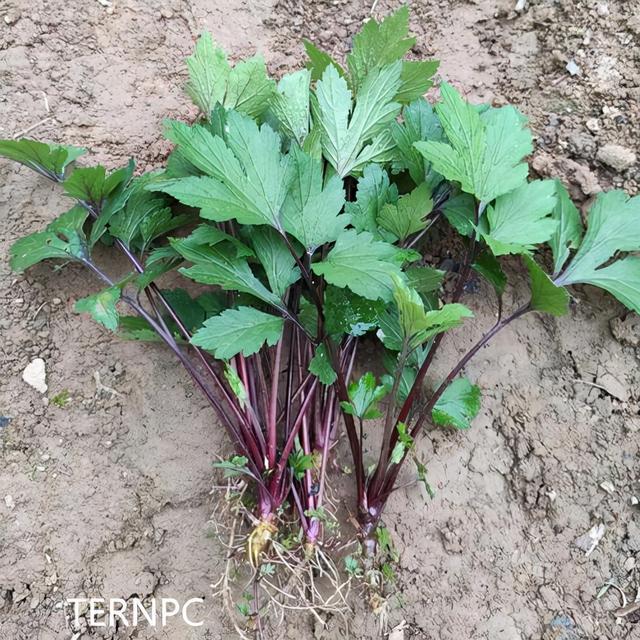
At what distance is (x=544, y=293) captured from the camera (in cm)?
108

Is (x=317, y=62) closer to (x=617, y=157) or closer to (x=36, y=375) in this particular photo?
(x=617, y=157)

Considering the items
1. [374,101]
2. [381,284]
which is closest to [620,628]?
[381,284]

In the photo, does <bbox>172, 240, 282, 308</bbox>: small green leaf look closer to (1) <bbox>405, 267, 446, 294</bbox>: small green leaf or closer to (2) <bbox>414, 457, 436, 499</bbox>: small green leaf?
(1) <bbox>405, 267, 446, 294</bbox>: small green leaf

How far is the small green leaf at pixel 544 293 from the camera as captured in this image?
3.45 feet

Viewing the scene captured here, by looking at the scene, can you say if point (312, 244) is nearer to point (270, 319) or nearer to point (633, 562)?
point (270, 319)

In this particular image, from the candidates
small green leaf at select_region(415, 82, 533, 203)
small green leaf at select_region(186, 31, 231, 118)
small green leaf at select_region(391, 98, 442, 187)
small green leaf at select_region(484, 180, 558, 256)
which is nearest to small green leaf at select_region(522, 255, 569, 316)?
small green leaf at select_region(484, 180, 558, 256)

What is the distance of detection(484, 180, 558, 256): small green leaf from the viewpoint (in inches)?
41.1

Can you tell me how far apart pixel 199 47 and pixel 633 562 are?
4.51 ft

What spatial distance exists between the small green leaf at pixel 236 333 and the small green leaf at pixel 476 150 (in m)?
0.41

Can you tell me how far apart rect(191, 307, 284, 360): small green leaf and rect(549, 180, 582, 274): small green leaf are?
578 mm

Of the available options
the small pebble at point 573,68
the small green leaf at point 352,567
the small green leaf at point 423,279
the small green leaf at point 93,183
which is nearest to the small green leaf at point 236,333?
the small green leaf at point 423,279

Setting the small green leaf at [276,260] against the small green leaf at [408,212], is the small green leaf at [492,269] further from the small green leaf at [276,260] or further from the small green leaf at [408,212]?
the small green leaf at [276,260]

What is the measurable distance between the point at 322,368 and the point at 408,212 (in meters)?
0.33

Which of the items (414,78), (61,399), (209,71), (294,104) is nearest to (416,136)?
(414,78)
